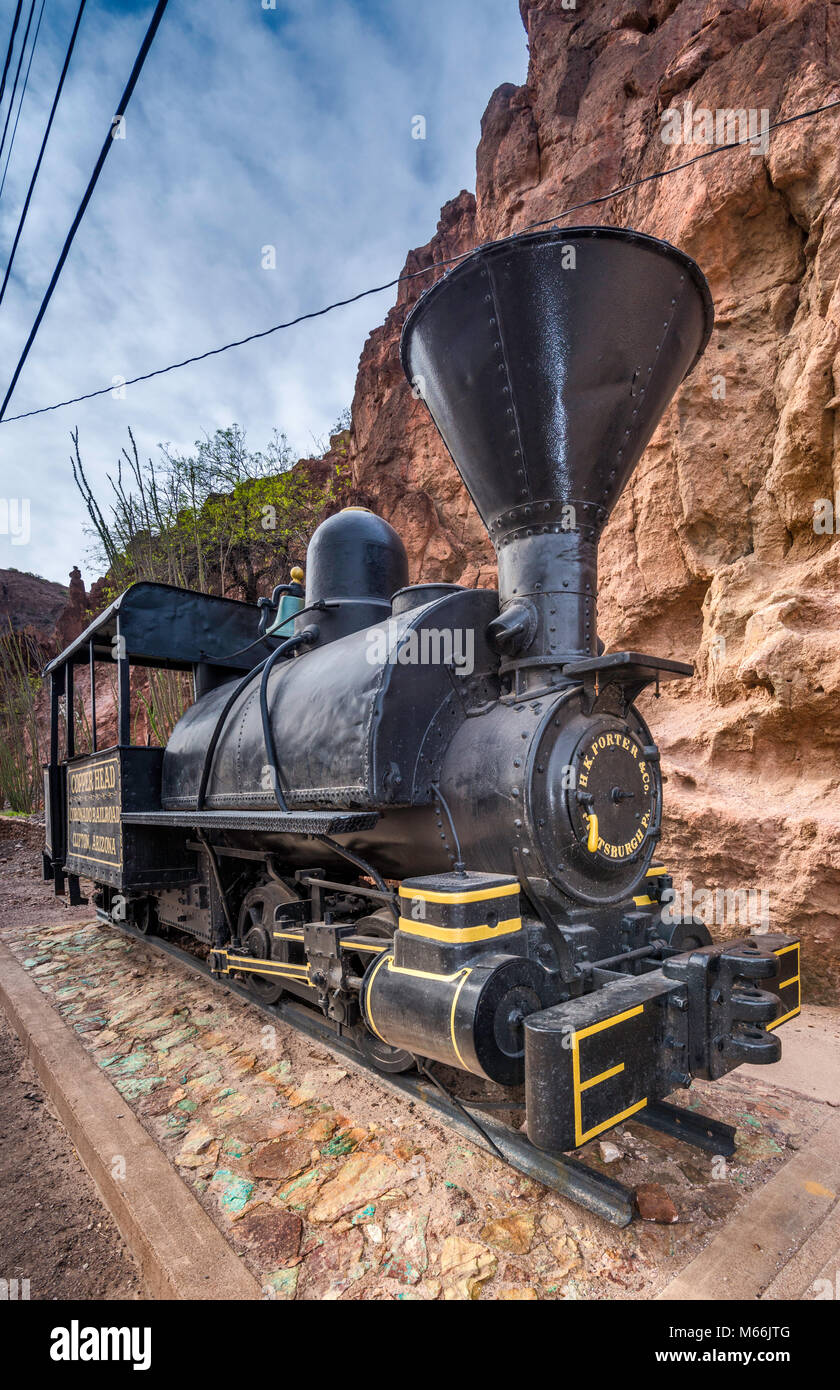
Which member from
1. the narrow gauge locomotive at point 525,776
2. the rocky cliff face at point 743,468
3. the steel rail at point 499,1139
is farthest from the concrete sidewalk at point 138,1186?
the rocky cliff face at point 743,468

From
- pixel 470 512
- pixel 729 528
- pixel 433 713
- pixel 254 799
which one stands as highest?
pixel 470 512

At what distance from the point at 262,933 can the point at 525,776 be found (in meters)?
2.28

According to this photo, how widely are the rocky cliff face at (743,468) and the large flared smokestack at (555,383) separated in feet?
9.51

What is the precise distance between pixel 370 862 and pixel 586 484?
2131 mm

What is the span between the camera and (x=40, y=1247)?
7.86ft

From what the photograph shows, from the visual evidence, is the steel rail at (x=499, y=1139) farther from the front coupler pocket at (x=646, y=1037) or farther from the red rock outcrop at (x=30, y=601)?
the red rock outcrop at (x=30, y=601)

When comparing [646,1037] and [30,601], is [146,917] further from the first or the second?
[30,601]

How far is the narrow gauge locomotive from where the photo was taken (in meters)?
2.26

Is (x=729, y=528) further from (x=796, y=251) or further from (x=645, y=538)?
(x=796, y=251)

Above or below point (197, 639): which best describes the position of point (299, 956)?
below

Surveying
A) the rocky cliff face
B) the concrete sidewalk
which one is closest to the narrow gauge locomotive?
the concrete sidewalk

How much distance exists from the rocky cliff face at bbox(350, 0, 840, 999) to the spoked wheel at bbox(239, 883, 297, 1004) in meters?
3.41

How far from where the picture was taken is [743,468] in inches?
244
